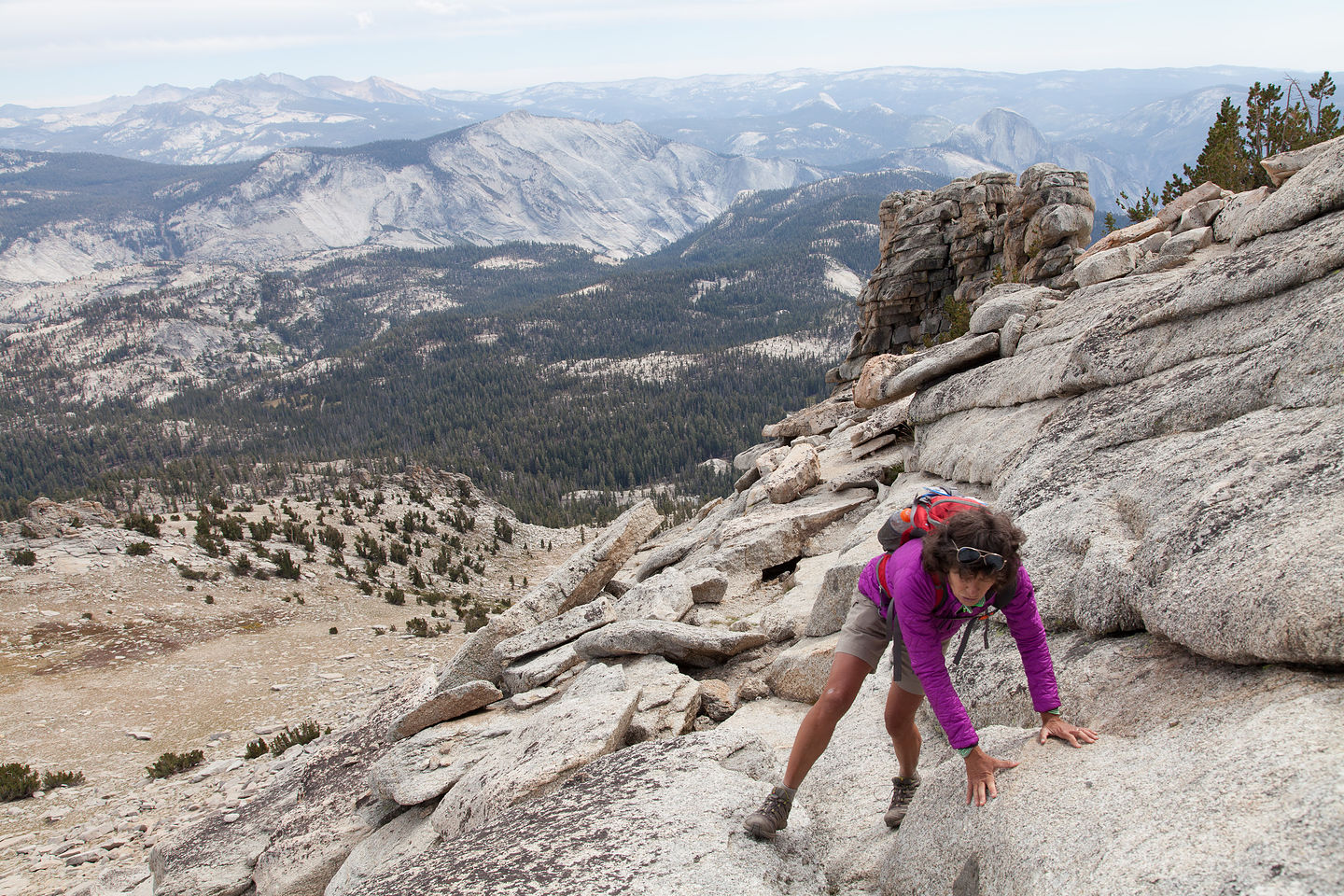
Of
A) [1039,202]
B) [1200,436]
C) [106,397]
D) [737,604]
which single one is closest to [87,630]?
[737,604]

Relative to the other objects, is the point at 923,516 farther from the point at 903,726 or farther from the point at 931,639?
the point at 903,726

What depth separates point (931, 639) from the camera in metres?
4.79

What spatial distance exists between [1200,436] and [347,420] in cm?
17637

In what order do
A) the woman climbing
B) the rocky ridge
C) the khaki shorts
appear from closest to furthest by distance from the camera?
the rocky ridge, the woman climbing, the khaki shorts

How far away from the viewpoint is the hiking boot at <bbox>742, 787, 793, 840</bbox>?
5.67 meters

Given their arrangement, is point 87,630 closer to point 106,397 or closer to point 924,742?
point 924,742

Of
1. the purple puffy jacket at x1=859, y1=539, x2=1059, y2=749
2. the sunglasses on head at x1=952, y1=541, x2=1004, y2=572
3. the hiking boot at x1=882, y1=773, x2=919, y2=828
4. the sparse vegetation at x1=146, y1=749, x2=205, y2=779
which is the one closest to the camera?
the sunglasses on head at x1=952, y1=541, x2=1004, y2=572

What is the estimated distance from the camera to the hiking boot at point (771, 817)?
18.6 feet

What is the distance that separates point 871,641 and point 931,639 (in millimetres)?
607

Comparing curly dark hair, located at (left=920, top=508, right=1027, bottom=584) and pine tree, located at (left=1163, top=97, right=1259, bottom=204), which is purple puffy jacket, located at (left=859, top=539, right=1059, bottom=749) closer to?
curly dark hair, located at (left=920, top=508, right=1027, bottom=584)

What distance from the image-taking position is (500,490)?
99.2 metres

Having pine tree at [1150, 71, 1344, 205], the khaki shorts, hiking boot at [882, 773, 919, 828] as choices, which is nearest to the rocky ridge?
hiking boot at [882, 773, 919, 828]

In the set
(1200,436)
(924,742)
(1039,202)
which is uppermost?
(1039,202)

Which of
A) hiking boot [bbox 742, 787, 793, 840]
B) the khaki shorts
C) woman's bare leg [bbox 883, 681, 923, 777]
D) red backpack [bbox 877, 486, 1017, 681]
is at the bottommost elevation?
hiking boot [bbox 742, 787, 793, 840]
